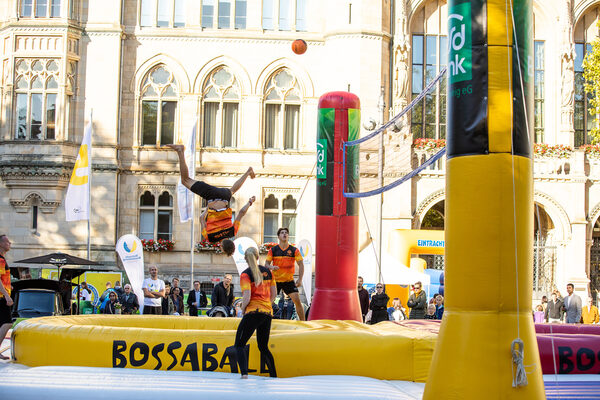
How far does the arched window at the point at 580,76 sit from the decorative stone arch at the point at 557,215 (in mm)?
3492

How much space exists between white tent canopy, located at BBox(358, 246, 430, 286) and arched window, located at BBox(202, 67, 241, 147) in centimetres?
884

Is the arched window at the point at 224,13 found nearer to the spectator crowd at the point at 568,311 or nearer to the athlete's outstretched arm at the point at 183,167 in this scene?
the spectator crowd at the point at 568,311

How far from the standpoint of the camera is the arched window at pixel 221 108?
3028cm

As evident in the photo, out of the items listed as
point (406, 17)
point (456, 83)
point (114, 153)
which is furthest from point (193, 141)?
point (456, 83)

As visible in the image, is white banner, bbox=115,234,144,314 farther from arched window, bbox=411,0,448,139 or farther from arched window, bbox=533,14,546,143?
arched window, bbox=533,14,546,143

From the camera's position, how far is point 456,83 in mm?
8227

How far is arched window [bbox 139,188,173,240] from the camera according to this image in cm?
3005

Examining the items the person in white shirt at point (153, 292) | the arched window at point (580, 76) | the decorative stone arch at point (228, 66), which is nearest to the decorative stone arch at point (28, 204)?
the decorative stone arch at point (228, 66)

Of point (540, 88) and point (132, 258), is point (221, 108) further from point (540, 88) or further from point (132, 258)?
point (540, 88)

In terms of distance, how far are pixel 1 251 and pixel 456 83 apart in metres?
7.05

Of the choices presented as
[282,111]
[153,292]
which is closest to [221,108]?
[282,111]

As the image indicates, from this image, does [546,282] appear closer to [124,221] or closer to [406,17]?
[406,17]

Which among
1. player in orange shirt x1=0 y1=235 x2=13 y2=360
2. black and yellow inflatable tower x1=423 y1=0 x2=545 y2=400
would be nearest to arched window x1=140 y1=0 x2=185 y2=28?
player in orange shirt x1=0 y1=235 x2=13 y2=360

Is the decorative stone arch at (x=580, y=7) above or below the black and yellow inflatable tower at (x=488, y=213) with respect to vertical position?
above
